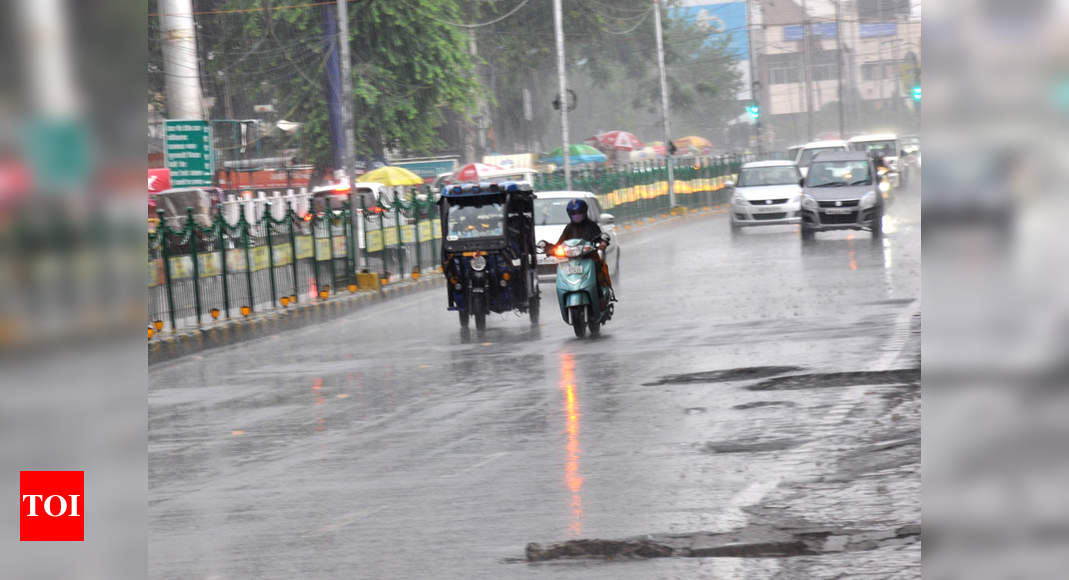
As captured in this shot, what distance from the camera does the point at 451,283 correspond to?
1850 cm

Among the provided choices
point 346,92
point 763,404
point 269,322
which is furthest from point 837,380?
point 346,92

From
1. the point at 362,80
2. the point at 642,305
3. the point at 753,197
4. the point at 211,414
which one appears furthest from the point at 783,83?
the point at 211,414

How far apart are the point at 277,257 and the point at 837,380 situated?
47.6 ft

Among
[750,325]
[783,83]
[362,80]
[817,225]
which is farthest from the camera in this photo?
[783,83]

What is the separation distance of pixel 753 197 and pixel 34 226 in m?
33.9

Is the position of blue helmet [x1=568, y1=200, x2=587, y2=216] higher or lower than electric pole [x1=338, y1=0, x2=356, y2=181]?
lower

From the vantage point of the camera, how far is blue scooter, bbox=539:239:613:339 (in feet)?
53.7

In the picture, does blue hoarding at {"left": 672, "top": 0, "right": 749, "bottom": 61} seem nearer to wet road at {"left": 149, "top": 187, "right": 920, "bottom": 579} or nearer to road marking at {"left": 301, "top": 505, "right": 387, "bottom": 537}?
wet road at {"left": 149, "top": 187, "right": 920, "bottom": 579}

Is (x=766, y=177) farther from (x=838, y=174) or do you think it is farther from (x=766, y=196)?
(x=838, y=174)

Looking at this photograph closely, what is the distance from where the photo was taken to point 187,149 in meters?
23.9

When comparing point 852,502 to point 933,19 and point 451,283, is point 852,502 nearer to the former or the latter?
Result: point 933,19

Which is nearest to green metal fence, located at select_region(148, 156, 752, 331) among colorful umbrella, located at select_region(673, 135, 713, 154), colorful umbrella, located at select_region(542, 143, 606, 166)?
colorful umbrella, located at select_region(542, 143, 606, 166)

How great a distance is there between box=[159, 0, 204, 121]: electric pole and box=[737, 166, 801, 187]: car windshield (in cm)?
1507

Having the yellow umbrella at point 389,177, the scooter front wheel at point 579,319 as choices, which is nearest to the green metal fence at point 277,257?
the scooter front wheel at point 579,319
